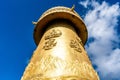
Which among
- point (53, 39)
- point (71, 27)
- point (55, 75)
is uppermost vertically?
point (71, 27)

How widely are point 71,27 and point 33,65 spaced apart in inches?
71.6

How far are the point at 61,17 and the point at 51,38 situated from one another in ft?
2.98

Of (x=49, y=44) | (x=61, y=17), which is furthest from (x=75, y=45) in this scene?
(x=61, y=17)

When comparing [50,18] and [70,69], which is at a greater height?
[50,18]

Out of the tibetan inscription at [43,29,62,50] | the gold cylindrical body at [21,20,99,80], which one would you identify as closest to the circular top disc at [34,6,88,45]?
the gold cylindrical body at [21,20,99,80]

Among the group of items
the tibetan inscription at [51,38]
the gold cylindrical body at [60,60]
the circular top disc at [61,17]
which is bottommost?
the gold cylindrical body at [60,60]

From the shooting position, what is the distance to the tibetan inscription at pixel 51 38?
226 inches

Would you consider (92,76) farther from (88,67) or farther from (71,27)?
(71,27)

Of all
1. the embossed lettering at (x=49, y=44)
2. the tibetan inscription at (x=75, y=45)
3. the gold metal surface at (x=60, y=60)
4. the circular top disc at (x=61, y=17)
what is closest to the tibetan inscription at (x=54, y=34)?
the gold metal surface at (x=60, y=60)

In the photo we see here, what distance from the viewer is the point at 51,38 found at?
6.07 meters

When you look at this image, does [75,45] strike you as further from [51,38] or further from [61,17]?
[61,17]

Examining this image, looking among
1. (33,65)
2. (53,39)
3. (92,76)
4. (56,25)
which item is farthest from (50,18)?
(92,76)

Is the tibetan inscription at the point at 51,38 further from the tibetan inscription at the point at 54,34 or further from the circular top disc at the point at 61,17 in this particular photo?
the circular top disc at the point at 61,17

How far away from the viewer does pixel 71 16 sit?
667 centimetres
